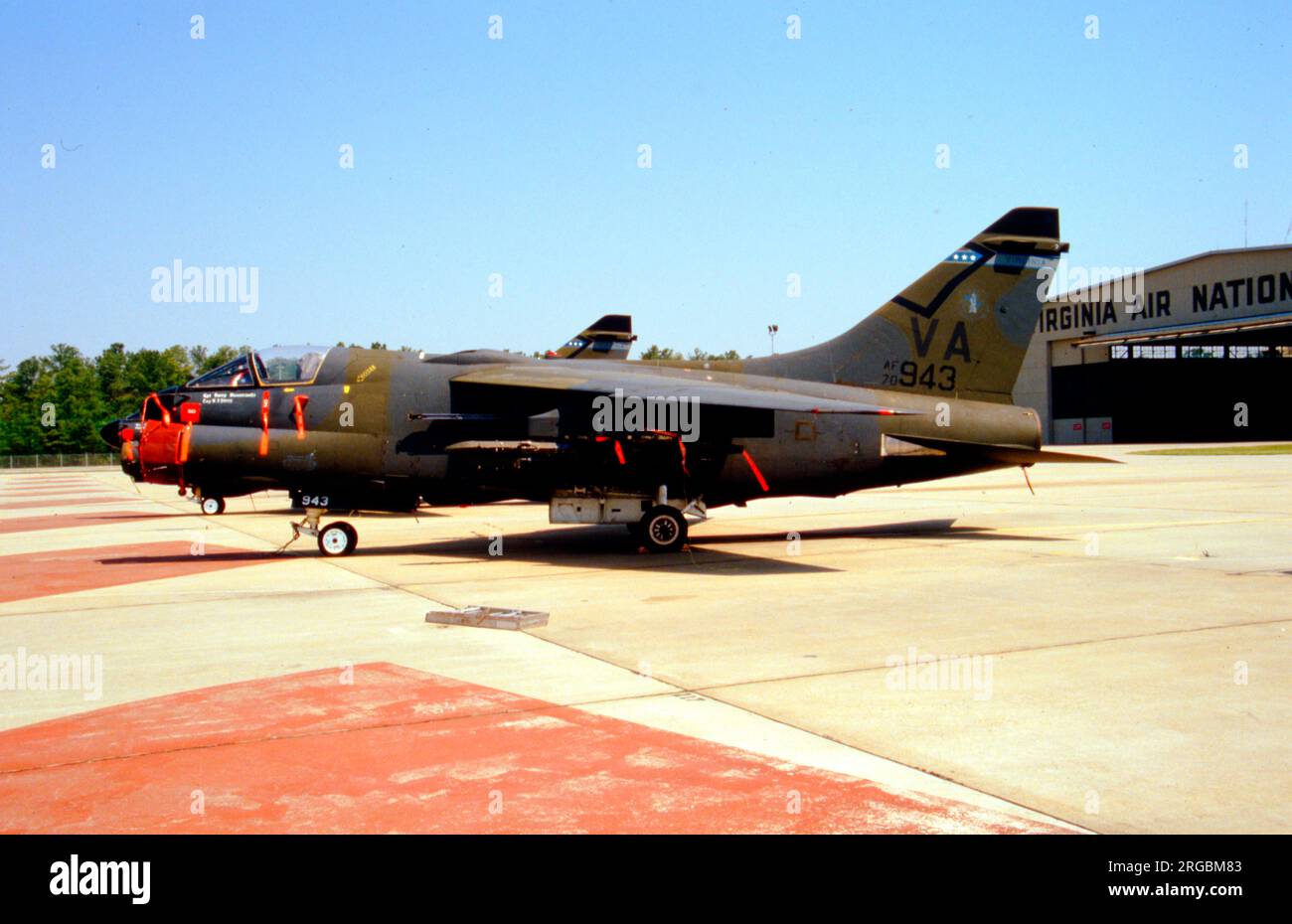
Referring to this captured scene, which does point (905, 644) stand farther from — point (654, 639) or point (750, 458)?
point (750, 458)

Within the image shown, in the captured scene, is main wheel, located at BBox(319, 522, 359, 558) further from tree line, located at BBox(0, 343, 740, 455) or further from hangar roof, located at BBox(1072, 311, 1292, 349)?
tree line, located at BBox(0, 343, 740, 455)

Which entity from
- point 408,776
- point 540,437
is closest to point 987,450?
point 540,437

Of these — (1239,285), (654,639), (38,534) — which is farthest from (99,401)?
(654,639)

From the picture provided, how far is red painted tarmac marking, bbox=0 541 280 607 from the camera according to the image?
13586mm

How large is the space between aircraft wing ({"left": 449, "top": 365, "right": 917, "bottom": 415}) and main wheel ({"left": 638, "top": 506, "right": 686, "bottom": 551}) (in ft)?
6.75

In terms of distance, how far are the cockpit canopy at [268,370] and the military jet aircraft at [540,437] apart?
0.02 meters

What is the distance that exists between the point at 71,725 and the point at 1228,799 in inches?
268

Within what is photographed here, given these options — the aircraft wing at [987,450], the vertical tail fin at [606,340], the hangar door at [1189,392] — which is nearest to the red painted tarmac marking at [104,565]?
the aircraft wing at [987,450]

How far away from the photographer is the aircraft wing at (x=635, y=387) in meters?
13.9

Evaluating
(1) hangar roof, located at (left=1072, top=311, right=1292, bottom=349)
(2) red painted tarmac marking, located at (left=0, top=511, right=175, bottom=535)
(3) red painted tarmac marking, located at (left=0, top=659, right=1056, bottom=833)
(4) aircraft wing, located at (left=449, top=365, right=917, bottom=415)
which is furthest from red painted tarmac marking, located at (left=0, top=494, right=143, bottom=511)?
(1) hangar roof, located at (left=1072, top=311, right=1292, bottom=349)

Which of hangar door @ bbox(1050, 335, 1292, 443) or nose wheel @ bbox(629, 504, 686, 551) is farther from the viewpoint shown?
hangar door @ bbox(1050, 335, 1292, 443)

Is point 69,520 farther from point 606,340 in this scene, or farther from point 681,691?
point 681,691

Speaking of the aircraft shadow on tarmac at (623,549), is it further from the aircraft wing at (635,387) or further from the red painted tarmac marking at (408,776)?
the red painted tarmac marking at (408,776)

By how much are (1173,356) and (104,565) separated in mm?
82937
